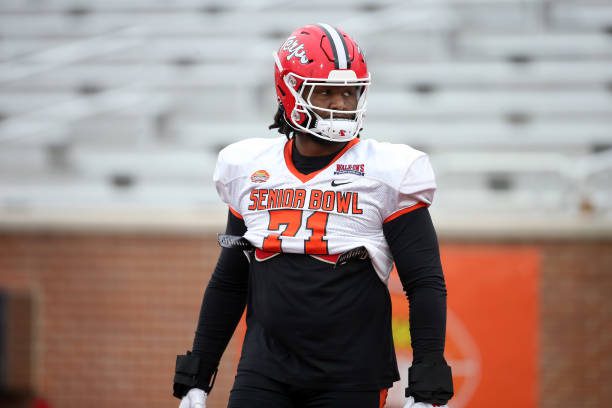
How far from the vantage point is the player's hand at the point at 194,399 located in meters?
2.71

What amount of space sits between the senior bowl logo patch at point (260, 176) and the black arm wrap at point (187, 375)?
1.70 feet

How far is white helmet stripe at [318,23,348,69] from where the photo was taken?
2.61 meters

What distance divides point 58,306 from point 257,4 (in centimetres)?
272

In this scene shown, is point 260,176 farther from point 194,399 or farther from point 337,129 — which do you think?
point 194,399

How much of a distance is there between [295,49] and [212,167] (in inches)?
147

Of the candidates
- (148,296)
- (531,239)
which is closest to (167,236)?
(148,296)

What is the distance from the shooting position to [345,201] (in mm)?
2559

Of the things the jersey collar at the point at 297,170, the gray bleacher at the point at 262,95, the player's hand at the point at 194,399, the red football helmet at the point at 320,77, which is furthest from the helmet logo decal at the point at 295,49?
the gray bleacher at the point at 262,95

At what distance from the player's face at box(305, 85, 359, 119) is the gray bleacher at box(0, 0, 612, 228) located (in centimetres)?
321

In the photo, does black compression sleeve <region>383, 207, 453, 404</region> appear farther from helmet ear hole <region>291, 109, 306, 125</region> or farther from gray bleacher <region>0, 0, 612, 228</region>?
gray bleacher <region>0, 0, 612, 228</region>

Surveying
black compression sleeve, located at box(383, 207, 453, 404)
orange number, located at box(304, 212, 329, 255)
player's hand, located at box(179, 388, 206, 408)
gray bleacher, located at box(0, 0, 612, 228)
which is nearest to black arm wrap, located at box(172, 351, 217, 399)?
player's hand, located at box(179, 388, 206, 408)

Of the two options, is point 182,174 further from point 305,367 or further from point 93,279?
point 305,367

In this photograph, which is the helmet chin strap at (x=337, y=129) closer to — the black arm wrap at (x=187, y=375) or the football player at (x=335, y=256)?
the football player at (x=335, y=256)

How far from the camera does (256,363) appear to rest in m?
2.56
